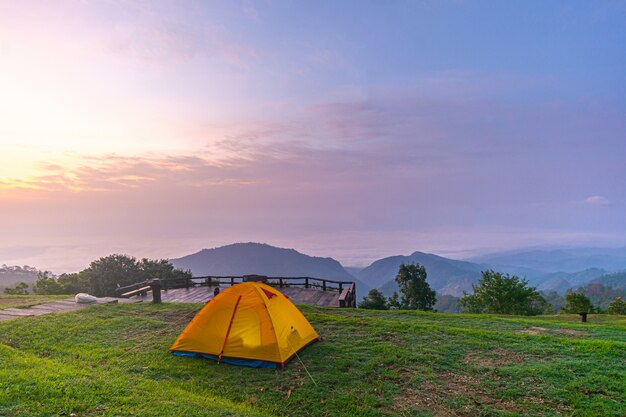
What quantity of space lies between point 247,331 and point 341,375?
8.48 feet

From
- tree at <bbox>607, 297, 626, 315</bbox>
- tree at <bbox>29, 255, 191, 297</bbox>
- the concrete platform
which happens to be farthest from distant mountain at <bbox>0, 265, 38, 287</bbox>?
tree at <bbox>607, 297, 626, 315</bbox>

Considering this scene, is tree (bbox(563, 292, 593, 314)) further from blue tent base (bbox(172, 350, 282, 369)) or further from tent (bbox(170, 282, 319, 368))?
blue tent base (bbox(172, 350, 282, 369))

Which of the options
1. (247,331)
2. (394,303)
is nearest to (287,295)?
(247,331)

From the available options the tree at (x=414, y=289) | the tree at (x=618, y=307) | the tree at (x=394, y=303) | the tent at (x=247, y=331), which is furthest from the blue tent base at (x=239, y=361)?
the tree at (x=414, y=289)

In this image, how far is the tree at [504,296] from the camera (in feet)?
97.2

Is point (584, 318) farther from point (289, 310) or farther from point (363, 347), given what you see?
point (289, 310)

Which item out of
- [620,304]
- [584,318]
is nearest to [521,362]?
[584,318]

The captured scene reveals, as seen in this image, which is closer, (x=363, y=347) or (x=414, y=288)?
(x=363, y=347)

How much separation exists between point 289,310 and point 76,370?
4.97 metres

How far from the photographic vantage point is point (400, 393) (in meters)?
7.17

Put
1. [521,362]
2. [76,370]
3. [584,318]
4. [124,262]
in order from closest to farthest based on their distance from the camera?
[76,370] < [521,362] < [584,318] < [124,262]

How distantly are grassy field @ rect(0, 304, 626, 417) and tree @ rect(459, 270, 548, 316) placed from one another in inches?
774

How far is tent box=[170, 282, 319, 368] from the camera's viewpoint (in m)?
8.79

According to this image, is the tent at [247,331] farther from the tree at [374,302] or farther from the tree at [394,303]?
the tree at [394,303]
